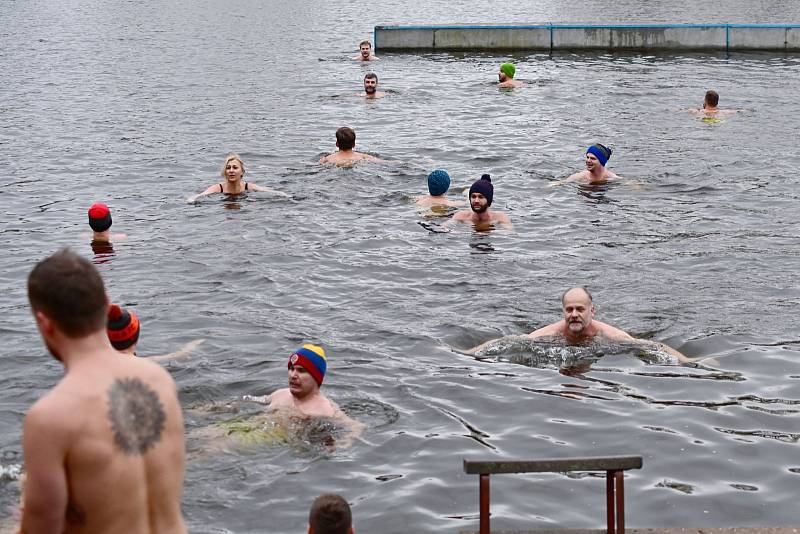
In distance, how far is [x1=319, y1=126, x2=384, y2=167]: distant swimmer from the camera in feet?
64.3

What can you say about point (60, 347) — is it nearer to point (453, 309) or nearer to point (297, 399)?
point (297, 399)

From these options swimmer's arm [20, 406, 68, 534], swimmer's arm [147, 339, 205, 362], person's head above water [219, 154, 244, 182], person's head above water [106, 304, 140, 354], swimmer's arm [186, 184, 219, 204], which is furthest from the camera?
swimmer's arm [186, 184, 219, 204]

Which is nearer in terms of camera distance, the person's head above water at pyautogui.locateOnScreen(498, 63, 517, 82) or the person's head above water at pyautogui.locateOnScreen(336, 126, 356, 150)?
the person's head above water at pyautogui.locateOnScreen(336, 126, 356, 150)

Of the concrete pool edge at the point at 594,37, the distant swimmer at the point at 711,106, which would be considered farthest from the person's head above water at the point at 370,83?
the concrete pool edge at the point at 594,37

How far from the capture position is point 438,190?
1722 centimetres

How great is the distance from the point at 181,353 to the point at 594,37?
25.3m

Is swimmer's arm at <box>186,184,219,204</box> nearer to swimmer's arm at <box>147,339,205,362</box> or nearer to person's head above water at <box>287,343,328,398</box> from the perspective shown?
swimmer's arm at <box>147,339,205,362</box>

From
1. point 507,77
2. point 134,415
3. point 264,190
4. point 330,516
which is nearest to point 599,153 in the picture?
point 264,190

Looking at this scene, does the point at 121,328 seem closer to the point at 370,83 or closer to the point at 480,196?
the point at 480,196

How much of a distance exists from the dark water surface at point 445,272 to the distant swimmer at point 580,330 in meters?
0.21

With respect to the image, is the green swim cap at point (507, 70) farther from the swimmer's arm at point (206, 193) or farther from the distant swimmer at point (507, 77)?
the swimmer's arm at point (206, 193)

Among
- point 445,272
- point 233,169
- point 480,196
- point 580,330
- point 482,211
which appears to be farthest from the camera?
point 233,169

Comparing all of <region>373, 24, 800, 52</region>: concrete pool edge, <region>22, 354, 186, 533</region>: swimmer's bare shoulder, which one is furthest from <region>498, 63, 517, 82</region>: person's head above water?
<region>22, 354, 186, 533</region>: swimmer's bare shoulder

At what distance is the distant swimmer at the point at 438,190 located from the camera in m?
17.1
